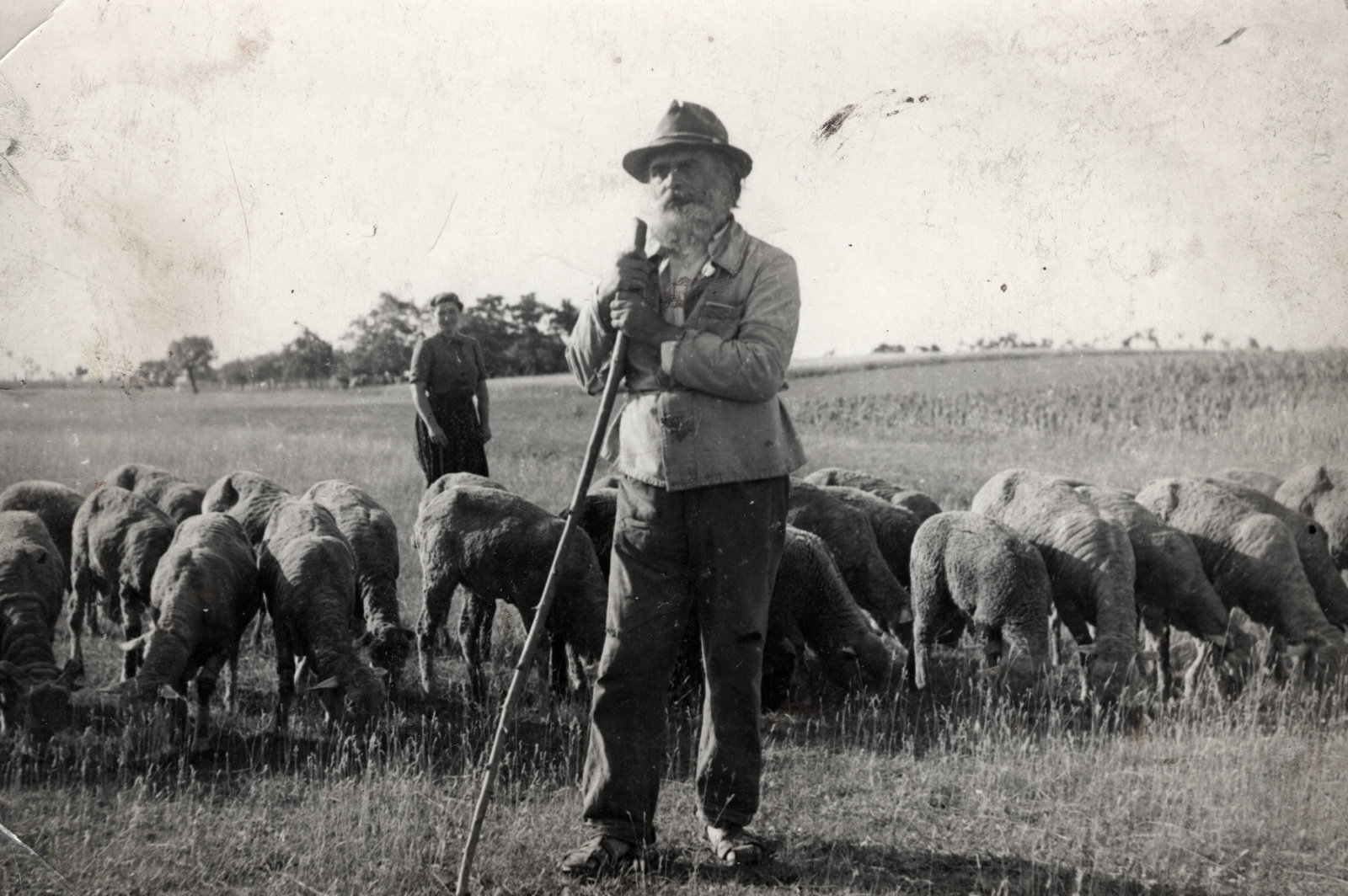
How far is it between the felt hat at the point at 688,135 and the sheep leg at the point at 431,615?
411 cm

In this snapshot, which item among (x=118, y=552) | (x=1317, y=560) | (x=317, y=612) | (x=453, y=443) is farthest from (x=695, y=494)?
(x=1317, y=560)

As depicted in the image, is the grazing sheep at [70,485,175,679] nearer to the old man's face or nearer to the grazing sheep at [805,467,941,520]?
the old man's face

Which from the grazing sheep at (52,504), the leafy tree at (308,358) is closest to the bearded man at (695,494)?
the leafy tree at (308,358)

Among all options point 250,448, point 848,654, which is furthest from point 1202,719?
point 250,448

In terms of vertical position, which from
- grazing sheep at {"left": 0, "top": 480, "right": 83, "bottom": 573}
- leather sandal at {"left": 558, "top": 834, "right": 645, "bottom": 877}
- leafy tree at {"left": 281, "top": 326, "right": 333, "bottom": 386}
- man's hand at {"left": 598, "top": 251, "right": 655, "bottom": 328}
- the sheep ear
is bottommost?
leather sandal at {"left": 558, "top": 834, "right": 645, "bottom": 877}

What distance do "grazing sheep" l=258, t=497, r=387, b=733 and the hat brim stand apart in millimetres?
3692

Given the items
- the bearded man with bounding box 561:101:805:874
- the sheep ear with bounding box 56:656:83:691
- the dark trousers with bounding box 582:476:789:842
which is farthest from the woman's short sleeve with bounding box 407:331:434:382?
the dark trousers with bounding box 582:476:789:842

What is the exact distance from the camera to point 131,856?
5066 millimetres

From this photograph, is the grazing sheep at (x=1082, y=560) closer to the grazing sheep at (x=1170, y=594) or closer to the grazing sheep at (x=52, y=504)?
the grazing sheep at (x=1170, y=594)

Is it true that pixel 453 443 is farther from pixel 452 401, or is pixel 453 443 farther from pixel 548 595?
pixel 548 595

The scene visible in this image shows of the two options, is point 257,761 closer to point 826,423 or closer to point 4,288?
point 4,288

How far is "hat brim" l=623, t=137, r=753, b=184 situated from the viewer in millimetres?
4875

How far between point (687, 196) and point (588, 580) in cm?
342

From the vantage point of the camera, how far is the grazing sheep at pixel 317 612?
21.6ft
